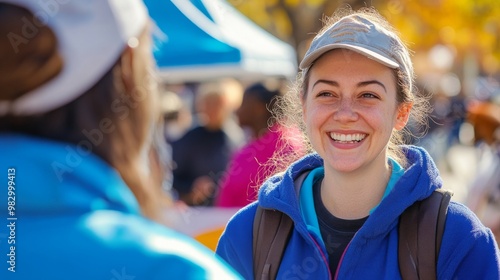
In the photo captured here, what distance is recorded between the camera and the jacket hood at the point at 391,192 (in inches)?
112

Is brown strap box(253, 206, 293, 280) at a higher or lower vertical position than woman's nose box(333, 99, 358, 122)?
lower

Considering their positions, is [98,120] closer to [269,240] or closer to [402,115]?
[269,240]

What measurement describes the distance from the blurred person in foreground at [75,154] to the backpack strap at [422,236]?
1383 millimetres

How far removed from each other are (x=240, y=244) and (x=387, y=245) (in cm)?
49

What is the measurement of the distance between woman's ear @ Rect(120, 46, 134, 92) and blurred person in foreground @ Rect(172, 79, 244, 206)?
21.4 feet

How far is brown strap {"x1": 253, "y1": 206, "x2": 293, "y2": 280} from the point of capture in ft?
9.62

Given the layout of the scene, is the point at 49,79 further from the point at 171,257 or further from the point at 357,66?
the point at 357,66

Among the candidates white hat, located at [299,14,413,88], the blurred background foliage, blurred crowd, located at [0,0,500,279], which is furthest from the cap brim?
the blurred background foliage

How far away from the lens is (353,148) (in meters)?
3.02

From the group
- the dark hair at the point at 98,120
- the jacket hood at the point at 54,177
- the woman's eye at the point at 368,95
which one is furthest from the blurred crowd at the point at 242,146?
the jacket hood at the point at 54,177

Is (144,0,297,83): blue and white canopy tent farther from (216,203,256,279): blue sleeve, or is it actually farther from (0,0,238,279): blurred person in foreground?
(0,0,238,279): blurred person in foreground

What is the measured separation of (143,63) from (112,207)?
0.26m

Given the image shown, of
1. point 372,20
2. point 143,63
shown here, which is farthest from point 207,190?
point 143,63

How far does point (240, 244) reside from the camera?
3029mm
